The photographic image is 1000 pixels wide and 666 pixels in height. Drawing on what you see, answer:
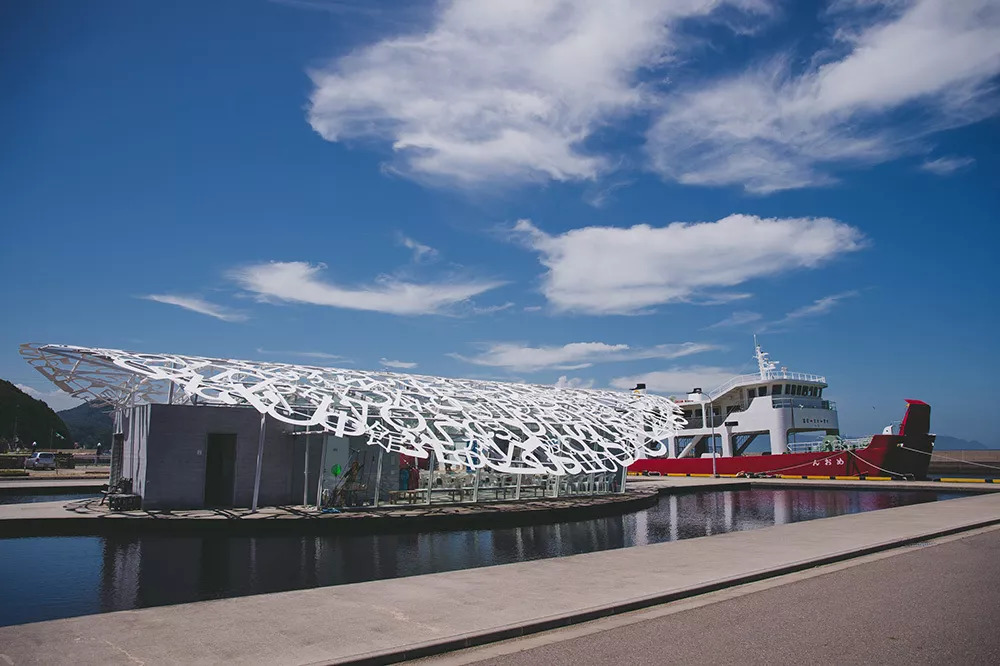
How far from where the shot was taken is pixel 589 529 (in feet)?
54.3

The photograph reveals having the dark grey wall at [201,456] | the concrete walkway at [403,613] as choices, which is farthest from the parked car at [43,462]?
the concrete walkway at [403,613]

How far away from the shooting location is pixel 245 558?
12008mm

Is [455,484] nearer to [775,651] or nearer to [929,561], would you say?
[929,561]

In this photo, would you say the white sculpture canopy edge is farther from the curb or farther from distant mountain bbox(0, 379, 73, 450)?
distant mountain bbox(0, 379, 73, 450)

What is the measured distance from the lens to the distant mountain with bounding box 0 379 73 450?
97500 millimetres

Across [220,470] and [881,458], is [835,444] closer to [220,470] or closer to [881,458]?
[881,458]

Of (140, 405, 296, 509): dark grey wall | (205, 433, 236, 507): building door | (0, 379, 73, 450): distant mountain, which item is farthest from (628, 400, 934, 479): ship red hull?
(0, 379, 73, 450): distant mountain

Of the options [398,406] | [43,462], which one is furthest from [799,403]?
[43,462]

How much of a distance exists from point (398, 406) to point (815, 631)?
13.7 meters

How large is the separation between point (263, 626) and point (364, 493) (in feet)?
36.5

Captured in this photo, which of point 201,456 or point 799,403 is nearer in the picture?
point 201,456

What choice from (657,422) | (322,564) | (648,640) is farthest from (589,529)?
(657,422)

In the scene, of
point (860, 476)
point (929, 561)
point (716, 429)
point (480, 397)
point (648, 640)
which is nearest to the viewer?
point (648, 640)

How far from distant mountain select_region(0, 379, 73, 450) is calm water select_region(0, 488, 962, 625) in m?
98.7
